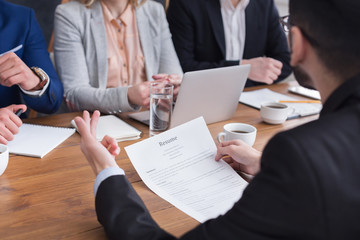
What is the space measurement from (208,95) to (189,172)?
1.34ft

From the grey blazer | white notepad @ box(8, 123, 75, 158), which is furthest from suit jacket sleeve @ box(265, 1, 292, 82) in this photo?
white notepad @ box(8, 123, 75, 158)

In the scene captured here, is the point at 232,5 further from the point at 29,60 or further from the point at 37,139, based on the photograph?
the point at 37,139

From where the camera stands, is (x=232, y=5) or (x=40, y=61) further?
(x=232, y=5)

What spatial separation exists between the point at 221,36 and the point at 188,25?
20 cm

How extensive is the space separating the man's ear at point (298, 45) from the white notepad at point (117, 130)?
665 mm

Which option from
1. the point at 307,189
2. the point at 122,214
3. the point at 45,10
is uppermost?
the point at 307,189

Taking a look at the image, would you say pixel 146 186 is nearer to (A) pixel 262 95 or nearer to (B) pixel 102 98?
(B) pixel 102 98

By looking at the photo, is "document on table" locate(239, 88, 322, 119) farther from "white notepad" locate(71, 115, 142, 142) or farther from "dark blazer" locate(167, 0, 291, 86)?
"white notepad" locate(71, 115, 142, 142)

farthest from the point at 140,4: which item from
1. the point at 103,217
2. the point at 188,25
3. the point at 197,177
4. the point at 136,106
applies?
the point at 103,217

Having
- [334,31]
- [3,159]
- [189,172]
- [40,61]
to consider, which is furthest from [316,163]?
[40,61]

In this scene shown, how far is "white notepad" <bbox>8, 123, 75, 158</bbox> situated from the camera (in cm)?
104

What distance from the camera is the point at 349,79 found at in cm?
55

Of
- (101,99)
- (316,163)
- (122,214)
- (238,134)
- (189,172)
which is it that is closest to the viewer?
(316,163)

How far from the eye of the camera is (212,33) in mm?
2111
